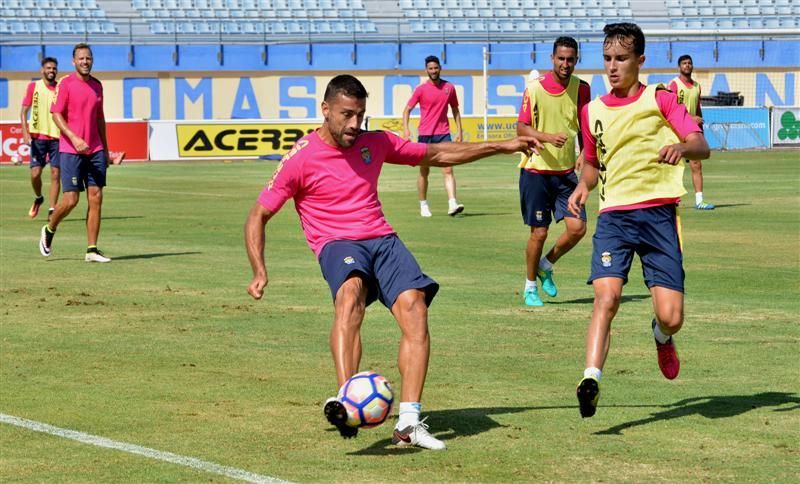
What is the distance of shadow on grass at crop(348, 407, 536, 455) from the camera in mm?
7051


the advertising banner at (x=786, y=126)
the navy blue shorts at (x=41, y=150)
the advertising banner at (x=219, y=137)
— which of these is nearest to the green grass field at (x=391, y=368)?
the navy blue shorts at (x=41, y=150)

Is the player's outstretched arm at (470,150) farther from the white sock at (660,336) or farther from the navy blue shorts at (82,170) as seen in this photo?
the navy blue shorts at (82,170)

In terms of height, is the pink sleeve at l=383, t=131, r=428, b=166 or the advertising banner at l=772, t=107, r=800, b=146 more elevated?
the pink sleeve at l=383, t=131, r=428, b=166

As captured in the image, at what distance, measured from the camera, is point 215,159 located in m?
43.2

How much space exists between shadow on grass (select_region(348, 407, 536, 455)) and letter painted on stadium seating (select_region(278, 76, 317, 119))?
1757 inches

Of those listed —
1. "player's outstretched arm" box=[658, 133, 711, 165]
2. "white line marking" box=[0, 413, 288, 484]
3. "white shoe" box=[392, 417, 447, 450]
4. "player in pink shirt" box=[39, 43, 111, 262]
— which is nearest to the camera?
"white line marking" box=[0, 413, 288, 484]

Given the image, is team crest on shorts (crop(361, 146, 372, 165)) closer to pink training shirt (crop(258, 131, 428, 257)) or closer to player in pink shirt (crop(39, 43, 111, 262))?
pink training shirt (crop(258, 131, 428, 257))

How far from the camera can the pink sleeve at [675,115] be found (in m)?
7.82

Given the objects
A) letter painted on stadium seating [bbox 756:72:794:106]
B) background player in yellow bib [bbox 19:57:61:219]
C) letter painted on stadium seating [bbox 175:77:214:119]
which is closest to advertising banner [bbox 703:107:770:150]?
letter painted on stadium seating [bbox 756:72:794:106]

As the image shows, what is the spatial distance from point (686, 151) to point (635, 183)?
2.59ft

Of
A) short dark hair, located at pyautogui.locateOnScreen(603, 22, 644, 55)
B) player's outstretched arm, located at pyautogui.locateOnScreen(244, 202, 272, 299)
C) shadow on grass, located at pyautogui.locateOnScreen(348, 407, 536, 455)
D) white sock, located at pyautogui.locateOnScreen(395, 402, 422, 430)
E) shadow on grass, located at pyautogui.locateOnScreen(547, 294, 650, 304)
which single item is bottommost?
shadow on grass, located at pyautogui.locateOnScreen(547, 294, 650, 304)

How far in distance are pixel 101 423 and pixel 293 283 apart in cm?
673

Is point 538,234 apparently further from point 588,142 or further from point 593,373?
point 593,373

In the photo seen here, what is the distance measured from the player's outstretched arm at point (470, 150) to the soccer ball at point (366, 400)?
137 cm
